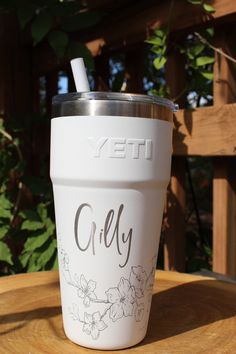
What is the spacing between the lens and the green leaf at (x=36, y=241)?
4.37 ft

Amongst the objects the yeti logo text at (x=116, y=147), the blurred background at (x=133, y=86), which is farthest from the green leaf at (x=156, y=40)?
the yeti logo text at (x=116, y=147)

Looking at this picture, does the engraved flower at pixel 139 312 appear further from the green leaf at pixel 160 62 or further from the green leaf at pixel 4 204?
the green leaf at pixel 4 204

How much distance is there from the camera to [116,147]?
1.82 feet

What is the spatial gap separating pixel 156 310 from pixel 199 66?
68cm

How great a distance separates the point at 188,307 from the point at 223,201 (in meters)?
0.45

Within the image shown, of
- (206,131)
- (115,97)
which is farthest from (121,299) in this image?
(206,131)

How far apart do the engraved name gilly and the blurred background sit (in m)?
0.52

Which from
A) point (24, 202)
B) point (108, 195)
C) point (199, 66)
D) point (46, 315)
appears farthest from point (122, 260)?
point (24, 202)

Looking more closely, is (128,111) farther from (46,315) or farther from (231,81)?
(231,81)

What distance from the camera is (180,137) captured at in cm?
117

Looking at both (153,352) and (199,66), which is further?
(199,66)

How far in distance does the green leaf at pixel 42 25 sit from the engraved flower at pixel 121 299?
2.60ft

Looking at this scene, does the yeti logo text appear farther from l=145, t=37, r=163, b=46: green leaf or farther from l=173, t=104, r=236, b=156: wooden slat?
l=145, t=37, r=163, b=46: green leaf

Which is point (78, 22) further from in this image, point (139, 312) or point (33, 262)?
point (139, 312)
